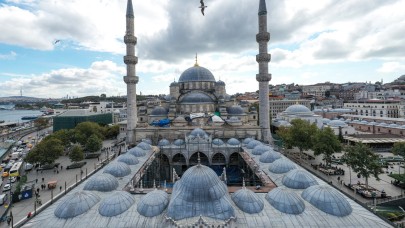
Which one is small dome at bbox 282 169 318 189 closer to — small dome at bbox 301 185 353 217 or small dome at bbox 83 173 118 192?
small dome at bbox 301 185 353 217

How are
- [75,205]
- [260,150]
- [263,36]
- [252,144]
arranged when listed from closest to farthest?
1. [75,205]
2. [260,150]
3. [252,144]
4. [263,36]

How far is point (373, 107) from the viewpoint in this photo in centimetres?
6962

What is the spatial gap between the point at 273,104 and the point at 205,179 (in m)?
76.9

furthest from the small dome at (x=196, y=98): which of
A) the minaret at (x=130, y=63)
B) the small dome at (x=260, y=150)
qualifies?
the small dome at (x=260, y=150)

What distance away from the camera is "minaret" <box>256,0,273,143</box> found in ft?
127

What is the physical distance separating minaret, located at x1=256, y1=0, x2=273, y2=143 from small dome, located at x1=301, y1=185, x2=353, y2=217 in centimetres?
2384

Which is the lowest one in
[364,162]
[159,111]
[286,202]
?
[364,162]

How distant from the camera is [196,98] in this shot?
47.8 m

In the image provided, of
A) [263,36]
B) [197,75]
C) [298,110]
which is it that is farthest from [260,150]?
[298,110]

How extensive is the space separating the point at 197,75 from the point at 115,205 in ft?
134

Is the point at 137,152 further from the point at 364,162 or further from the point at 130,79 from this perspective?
the point at 364,162

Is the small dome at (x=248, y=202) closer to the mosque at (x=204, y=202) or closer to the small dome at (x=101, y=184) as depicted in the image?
the mosque at (x=204, y=202)

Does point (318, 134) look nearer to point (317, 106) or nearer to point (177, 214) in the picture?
point (177, 214)

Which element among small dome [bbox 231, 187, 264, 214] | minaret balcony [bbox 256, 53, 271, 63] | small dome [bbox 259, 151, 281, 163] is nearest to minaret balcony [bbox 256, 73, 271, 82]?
minaret balcony [bbox 256, 53, 271, 63]
